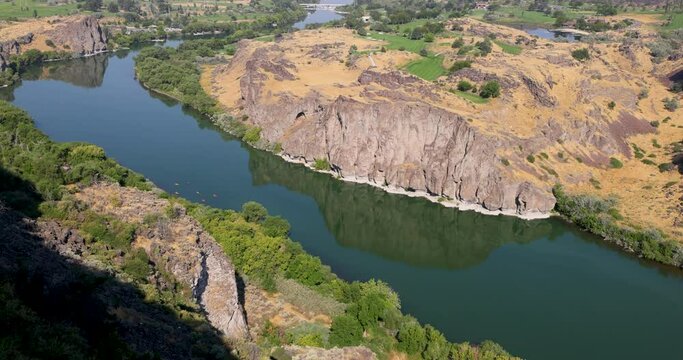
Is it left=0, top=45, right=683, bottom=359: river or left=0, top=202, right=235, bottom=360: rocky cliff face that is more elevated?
left=0, top=202, right=235, bottom=360: rocky cliff face

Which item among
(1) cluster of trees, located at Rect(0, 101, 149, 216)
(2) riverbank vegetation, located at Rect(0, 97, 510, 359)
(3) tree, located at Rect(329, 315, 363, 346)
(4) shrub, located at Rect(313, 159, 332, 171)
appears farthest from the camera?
(4) shrub, located at Rect(313, 159, 332, 171)

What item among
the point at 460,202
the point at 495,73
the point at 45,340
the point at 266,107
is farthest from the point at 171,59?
the point at 45,340

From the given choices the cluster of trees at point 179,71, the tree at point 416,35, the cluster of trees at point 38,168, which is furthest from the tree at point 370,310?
the tree at point 416,35

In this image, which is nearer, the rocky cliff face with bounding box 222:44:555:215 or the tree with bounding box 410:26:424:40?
the rocky cliff face with bounding box 222:44:555:215

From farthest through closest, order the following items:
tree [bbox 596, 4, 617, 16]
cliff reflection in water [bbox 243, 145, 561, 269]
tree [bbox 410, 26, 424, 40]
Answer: tree [bbox 596, 4, 617, 16] < tree [bbox 410, 26, 424, 40] < cliff reflection in water [bbox 243, 145, 561, 269]

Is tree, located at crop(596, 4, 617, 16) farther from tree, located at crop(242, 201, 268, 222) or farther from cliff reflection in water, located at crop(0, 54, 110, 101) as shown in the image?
tree, located at crop(242, 201, 268, 222)

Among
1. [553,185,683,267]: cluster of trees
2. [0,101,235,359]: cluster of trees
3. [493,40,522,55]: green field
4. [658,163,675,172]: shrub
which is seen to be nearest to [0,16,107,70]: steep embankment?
[493,40,522,55]: green field

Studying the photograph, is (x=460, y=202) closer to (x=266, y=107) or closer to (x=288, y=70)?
(x=266, y=107)
